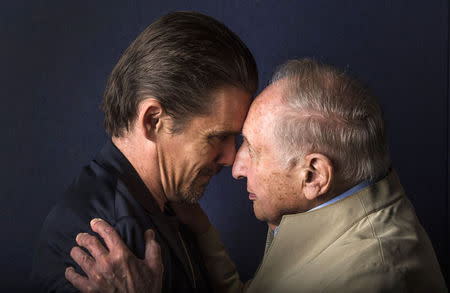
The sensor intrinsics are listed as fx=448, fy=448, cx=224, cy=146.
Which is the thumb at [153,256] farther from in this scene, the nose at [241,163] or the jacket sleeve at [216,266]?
the jacket sleeve at [216,266]

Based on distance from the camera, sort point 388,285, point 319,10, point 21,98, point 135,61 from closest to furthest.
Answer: point 388,285 → point 135,61 → point 21,98 → point 319,10

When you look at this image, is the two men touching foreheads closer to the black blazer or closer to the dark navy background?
the black blazer

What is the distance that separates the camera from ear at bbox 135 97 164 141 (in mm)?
1295

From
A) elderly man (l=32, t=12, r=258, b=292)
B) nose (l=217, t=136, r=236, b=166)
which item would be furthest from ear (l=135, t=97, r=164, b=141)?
nose (l=217, t=136, r=236, b=166)

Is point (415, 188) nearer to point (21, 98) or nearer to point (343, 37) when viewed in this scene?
point (343, 37)

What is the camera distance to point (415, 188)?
196 centimetres

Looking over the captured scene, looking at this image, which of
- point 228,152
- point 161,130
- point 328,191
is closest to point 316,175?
point 328,191

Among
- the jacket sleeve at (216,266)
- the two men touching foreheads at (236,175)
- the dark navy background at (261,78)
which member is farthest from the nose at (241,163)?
the dark navy background at (261,78)

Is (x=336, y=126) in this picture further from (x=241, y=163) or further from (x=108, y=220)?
(x=108, y=220)

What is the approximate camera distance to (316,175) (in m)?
1.23

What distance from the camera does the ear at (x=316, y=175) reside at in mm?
1194

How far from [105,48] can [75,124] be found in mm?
331

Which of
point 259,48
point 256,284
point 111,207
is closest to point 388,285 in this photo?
point 256,284

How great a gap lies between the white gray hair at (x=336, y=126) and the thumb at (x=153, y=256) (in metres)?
0.42
